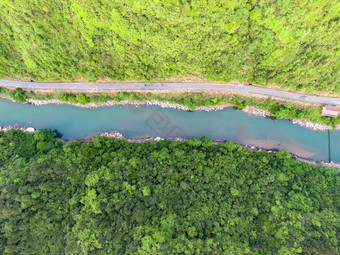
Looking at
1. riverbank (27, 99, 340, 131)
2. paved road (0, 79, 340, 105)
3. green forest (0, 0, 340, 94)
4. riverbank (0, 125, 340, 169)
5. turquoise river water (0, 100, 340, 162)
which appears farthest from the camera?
turquoise river water (0, 100, 340, 162)

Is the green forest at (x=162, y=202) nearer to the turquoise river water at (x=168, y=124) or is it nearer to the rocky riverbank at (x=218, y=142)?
the rocky riverbank at (x=218, y=142)

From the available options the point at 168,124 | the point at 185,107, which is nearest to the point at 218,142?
the point at 185,107

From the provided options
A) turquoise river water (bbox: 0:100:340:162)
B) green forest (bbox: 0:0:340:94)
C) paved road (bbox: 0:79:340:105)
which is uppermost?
green forest (bbox: 0:0:340:94)

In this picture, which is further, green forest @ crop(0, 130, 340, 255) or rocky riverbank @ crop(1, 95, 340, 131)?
rocky riverbank @ crop(1, 95, 340, 131)

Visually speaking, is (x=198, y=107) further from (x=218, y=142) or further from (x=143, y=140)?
(x=143, y=140)

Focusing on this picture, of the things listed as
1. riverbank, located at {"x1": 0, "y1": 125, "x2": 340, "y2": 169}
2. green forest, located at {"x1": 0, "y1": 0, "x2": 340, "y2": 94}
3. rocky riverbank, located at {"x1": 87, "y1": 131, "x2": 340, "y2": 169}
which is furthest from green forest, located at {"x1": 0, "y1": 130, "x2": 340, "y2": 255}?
green forest, located at {"x1": 0, "y1": 0, "x2": 340, "y2": 94}

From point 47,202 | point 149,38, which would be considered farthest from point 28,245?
point 149,38

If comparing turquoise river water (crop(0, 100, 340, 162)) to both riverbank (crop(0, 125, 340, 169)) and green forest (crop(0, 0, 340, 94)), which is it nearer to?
riverbank (crop(0, 125, 340, 169))
